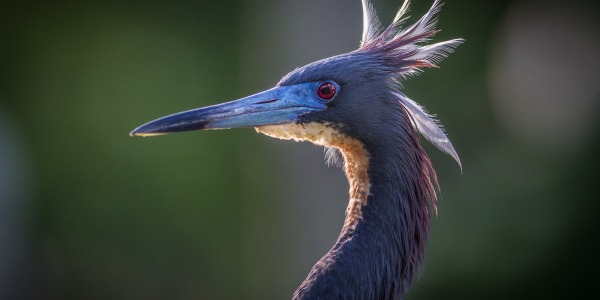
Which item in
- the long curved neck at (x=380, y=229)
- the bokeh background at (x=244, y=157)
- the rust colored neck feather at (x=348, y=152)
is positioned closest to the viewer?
the long curved neck at (x=380, y=229)

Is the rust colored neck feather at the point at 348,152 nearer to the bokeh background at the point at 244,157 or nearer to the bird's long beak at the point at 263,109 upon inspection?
the bird's long beak at the point at 263,109

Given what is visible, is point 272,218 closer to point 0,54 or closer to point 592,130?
point 592,130

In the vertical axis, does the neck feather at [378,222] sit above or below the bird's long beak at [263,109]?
below

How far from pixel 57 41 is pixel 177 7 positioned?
1.50 meters

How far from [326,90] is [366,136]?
0.26 m

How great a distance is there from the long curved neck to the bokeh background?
11.9ft

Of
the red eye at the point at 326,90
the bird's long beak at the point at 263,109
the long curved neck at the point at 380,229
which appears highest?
the red eye at the point at 326,90

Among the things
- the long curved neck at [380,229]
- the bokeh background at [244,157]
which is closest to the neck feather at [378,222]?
the long curved neck at [380,229]

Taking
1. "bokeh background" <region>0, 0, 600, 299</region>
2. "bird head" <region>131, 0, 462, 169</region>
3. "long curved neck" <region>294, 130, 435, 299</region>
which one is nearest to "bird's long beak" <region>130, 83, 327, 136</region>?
"bird head" <region>131, 0, 462, 169</region>

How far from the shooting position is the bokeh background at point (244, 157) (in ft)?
21.6

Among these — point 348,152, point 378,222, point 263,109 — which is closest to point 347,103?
point 348,152

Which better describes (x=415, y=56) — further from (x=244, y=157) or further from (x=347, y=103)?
(x=244, y=157)

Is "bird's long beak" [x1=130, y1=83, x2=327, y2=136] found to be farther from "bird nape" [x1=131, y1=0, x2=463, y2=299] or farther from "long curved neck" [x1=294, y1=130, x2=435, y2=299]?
"long curved neck" [x1=294, y1=130, x2=435, y2=299]

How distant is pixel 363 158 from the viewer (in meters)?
2.95
